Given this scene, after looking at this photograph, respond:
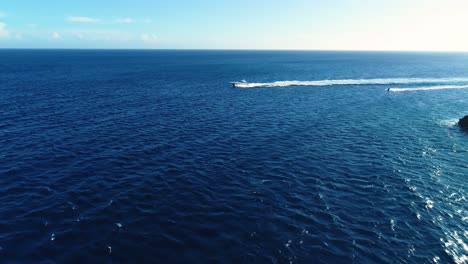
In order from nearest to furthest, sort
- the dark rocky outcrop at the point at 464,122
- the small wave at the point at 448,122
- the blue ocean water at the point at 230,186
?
the blue ocean water at the point at 230,186 < the dark rocky outcrop at the point at 464,122 < the small wave at the point at 448,122

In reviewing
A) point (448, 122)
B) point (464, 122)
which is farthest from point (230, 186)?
point (448, 122)

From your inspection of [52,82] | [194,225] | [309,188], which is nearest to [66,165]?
[194,225]

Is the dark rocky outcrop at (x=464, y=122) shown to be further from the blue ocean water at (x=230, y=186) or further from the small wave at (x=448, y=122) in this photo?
the small wave at (x=448, y=122)

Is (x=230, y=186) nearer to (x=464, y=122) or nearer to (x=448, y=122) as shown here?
(x=464, y=122)

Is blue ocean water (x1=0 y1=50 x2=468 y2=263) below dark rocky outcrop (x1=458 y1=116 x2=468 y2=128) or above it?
below

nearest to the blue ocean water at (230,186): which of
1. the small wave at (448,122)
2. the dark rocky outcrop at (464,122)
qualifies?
the small wave at (448,122)

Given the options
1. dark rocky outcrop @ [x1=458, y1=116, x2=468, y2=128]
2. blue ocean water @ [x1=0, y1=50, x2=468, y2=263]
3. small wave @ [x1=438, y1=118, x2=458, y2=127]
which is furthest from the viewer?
small wave @ [x1=438, y1=118, x2=458, y2=127]

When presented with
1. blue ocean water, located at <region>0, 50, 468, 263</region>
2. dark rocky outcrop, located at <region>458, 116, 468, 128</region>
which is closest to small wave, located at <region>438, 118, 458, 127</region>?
blue ocean water, located at <region>0, 50, 468, 263</region>

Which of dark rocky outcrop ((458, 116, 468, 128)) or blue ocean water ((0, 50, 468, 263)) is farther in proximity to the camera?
dark rocky outcrop ((458, 116, 468, 128))

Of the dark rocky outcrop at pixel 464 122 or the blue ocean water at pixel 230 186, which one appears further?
the dark rocky outcrop at pixel 464 122

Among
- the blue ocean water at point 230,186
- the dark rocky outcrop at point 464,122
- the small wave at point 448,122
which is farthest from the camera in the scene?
the small wave at point 448,122

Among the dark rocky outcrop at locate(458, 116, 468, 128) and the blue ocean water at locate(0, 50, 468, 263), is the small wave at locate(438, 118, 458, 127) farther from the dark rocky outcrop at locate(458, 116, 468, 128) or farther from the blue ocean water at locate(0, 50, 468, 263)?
the dark rocky outcrop at locate(458, 116, 468, 128)
